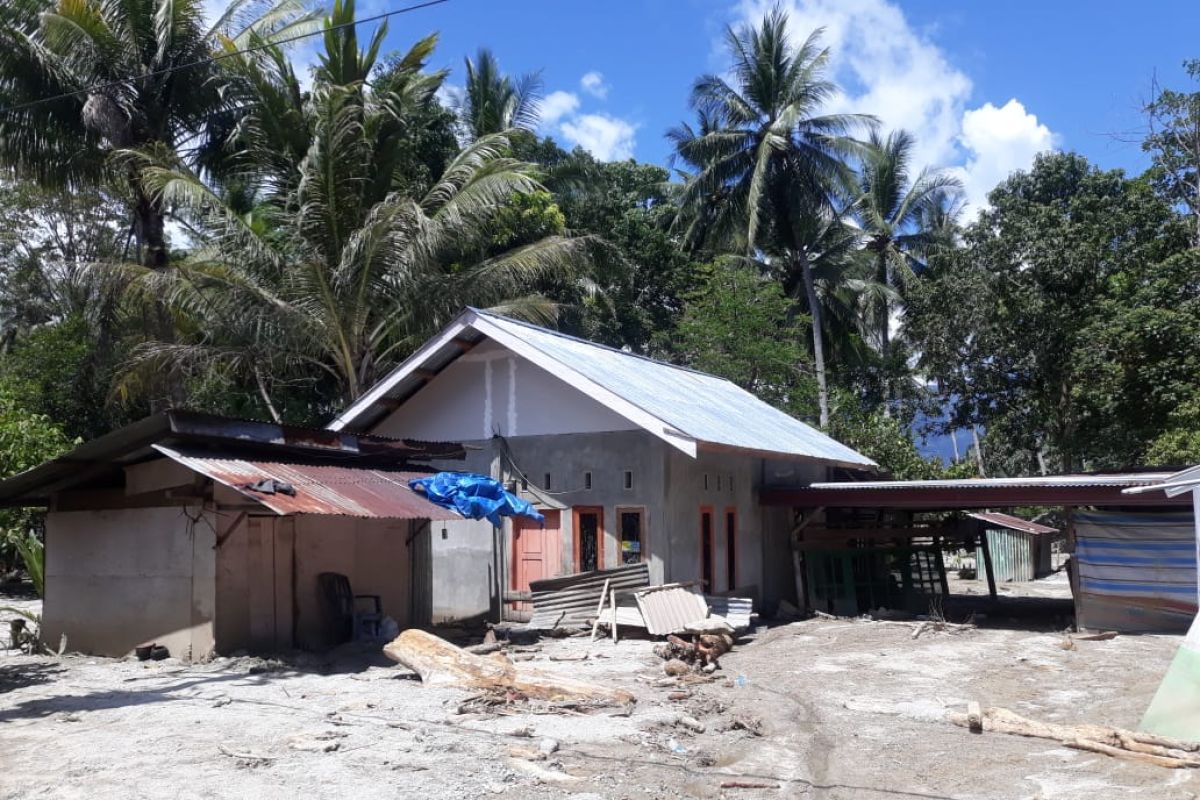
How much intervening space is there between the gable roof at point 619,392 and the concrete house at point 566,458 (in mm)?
38

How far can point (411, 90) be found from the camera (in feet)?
81.9

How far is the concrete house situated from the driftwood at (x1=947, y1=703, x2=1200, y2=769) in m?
6.31

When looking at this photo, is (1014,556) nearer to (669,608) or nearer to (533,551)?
(533,551)

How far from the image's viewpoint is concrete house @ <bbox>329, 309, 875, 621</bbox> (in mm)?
16812

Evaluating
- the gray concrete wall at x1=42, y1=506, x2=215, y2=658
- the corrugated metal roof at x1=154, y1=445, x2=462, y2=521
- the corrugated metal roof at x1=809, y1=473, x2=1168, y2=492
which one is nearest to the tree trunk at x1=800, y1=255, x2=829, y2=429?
the corrugated metal roof at x1=809, y1=473, x2=1168, y2=492

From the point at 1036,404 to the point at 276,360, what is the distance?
21319 mm

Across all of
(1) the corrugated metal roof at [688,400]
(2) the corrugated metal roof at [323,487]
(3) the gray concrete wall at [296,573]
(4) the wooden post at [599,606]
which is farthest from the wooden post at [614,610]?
(3) the gray concrete wall at [296,573]

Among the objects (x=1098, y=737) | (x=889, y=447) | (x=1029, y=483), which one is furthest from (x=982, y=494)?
(x=889, y=447)

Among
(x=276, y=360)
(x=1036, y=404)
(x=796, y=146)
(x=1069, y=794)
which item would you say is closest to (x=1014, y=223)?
(x=1036, y=404)

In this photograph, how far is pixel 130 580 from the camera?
1348 centimetres

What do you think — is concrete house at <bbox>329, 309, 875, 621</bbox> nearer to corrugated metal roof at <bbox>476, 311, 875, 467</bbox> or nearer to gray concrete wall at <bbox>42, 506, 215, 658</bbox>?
corrugated metal roof at <bbox>476, 311, 875, 467</bbox>

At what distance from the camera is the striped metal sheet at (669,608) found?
1524 centimetres

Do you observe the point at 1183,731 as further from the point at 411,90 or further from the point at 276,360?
the point at 411,90

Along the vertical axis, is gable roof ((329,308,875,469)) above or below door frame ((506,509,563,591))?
above
